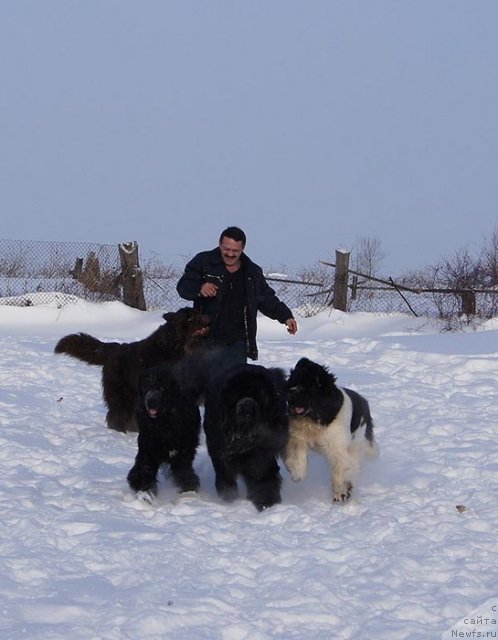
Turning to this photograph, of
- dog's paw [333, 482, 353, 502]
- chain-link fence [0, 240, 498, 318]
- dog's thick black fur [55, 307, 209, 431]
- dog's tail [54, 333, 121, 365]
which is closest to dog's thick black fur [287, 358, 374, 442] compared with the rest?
dog's paw [333, 482, 353, 502]

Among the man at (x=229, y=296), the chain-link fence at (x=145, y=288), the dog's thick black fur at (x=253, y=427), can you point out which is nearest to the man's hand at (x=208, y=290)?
the man at (x=229, y=296)

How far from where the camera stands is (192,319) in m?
7.48

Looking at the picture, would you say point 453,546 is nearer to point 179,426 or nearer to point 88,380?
point 179,426

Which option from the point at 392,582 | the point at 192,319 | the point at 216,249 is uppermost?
the point at 216,249

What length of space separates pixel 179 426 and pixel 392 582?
204cm

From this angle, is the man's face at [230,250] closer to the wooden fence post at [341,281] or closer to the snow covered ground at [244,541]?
the snow covered ground at [244,541]

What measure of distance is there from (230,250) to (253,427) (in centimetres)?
201

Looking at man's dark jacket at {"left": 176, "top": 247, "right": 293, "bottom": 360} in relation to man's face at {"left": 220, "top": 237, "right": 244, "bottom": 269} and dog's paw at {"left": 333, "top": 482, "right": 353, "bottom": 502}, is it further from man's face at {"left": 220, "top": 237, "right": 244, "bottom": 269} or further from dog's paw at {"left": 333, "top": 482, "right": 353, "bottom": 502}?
dog's paw at {"left": 333, "top": 482, "right": 353, "bottom": 502}

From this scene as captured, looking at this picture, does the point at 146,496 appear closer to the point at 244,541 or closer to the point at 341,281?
the point at 244,541

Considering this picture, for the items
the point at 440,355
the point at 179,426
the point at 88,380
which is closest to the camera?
the point at 179,426

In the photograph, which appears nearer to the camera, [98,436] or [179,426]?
[179,426]

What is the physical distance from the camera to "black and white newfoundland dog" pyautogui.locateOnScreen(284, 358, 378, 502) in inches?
229

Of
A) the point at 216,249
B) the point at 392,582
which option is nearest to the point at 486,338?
the point at 216,249

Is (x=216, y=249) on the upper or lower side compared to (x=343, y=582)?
upper
